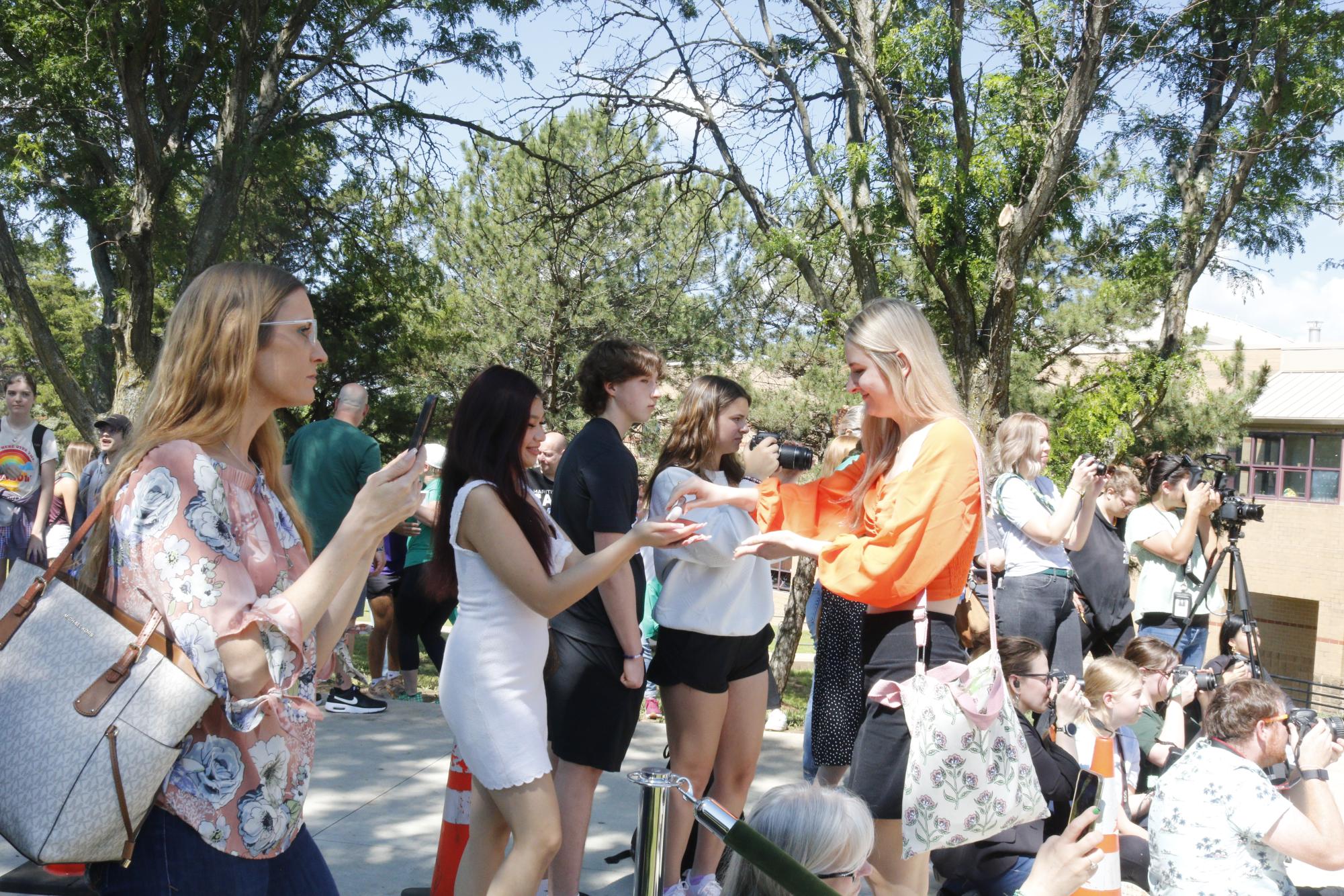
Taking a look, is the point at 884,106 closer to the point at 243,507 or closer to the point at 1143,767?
the point at 1143,767

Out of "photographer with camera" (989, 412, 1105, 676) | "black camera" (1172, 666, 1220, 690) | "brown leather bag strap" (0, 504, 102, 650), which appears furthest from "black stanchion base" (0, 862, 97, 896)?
"black camera" (1172, 666, 1220, 690)

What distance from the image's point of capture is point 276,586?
1821 millimetres

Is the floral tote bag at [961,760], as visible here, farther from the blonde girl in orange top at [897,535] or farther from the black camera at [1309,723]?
the black camera at [1309,723]

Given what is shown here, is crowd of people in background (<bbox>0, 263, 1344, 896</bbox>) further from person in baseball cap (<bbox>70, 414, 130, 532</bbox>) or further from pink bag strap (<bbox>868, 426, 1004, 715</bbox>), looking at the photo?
person in baseball cap (<bbox>70, 414, 130, 532</bbox>)

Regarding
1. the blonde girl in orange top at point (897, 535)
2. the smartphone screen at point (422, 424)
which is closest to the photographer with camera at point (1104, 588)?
the blonde girl in orange top at point (897, 535)

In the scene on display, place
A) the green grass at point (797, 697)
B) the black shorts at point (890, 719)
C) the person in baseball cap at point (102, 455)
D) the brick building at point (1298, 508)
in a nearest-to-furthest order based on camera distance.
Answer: the black shorts at point (890, 719), the person in baseball cap at point (102, 455), the green grass at point (797, 697), the brick building at point (1298, 508)

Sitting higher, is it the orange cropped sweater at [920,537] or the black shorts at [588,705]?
the orange cropped sweater at [920,537]

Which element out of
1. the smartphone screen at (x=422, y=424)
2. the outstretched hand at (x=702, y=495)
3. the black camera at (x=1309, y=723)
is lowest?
the black camera at (x=1309, y=723)

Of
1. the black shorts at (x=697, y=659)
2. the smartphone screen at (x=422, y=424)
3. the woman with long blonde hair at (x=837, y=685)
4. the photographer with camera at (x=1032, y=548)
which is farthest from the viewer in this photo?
the photographer with camera at (x=1032, y=548)

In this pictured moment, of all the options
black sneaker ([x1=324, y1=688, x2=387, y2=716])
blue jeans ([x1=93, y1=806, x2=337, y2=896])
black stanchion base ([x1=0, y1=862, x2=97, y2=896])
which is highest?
blue jeans ([x1=93, y1=806, x2=337, y2=896])

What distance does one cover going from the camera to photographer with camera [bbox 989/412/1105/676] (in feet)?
15.1

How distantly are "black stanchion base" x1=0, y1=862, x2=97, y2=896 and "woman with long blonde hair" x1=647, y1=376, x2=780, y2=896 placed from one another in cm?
170

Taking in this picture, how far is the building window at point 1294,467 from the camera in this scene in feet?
89.8

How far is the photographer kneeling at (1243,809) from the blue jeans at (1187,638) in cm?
238
